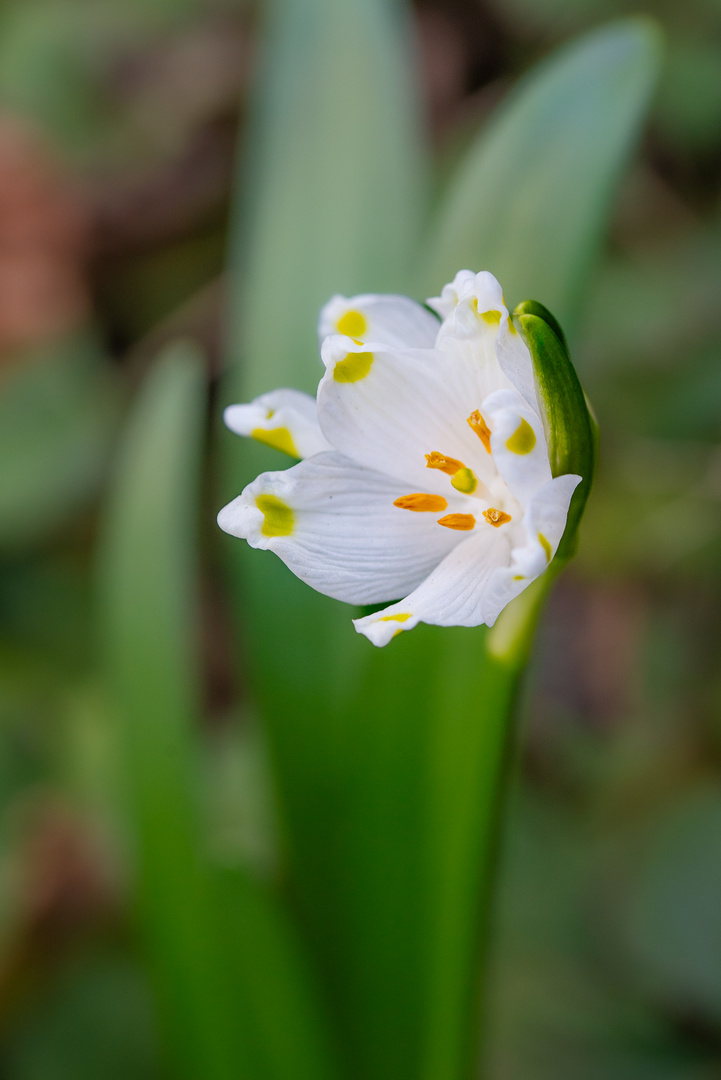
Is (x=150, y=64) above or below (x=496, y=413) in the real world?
above

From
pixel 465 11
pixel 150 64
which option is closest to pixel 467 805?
pixel 465 11

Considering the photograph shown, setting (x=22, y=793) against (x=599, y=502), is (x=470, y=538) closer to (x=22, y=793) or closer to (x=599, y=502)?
(x=599, y=502)

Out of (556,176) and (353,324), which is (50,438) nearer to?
(556,176)

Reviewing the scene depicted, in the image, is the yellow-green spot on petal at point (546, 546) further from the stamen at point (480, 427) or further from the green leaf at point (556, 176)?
the green leaf at point (556, 176)

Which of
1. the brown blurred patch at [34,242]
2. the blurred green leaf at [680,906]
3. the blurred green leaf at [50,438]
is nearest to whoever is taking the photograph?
the blurred green leaf at [680,906]

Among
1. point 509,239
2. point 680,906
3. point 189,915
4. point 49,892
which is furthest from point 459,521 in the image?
point 49,892

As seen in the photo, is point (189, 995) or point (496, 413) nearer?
point (496, 413)

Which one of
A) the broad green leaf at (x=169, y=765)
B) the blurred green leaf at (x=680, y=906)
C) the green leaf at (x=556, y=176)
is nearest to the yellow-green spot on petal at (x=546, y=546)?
the green leaf at (x=556, y=176)
